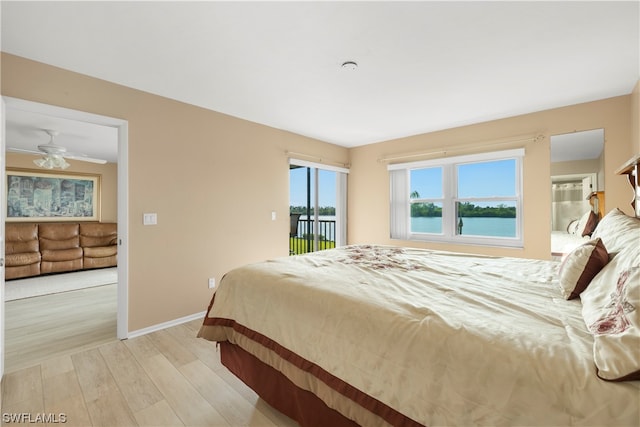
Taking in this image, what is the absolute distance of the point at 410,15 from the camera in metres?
1.74

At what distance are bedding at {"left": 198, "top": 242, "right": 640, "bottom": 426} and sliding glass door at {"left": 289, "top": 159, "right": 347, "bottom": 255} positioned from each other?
3049mm

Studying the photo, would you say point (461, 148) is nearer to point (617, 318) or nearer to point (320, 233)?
point (320, 233)

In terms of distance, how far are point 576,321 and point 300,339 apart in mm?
1128

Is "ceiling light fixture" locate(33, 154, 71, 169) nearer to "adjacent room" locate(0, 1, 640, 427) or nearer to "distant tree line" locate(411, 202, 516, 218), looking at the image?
"adjacent room" locate(0, 1, 640, 427)

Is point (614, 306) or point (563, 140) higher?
point (563, 140)

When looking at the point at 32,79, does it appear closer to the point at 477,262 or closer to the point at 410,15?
the point at 410,15

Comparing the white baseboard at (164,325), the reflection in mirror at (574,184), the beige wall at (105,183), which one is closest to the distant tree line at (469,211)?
the reflection in mirror at (574,184)

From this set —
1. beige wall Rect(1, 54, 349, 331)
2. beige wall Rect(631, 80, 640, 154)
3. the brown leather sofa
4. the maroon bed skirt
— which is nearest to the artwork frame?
the brown leather sofa

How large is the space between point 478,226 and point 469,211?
240mm

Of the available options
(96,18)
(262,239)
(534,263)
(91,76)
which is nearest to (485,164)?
(534,263)

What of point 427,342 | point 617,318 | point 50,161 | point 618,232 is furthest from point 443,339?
point 50,161

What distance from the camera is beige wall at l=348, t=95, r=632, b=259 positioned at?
294 centimetres

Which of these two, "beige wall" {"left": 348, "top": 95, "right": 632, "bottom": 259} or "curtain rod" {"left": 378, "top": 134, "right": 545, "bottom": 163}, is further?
"curtain rod" {"left": 378, "top": 134, "right": 545, "bottom": 163}

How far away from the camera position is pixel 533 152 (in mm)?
3426
